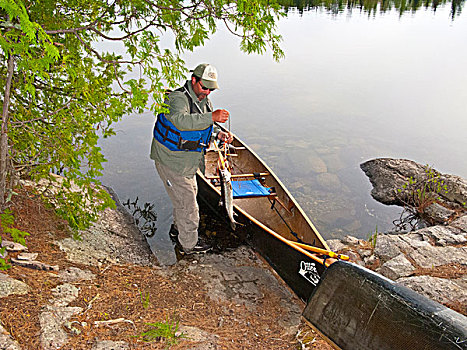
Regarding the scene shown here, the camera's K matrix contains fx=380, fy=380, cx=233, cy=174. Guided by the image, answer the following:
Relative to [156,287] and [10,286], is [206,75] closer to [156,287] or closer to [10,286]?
[156,287]

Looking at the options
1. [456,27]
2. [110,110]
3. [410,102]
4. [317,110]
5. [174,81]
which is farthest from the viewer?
[456,27]

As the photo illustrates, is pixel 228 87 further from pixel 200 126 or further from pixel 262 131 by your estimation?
pixel 200 126

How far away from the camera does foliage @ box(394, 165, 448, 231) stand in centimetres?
830

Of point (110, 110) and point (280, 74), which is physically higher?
point (110, 110)

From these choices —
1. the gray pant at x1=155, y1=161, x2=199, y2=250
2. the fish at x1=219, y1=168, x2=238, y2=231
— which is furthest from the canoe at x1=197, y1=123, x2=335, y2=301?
the gray pant at x1=155, y1=161, x2=199, y2=250

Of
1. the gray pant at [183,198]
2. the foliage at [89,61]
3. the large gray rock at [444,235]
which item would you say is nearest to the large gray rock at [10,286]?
the foliage at [89,61]

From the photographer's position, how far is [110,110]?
3574 mm

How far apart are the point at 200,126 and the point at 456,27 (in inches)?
1295

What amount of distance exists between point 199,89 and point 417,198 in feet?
19.6

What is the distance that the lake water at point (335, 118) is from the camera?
9.32m

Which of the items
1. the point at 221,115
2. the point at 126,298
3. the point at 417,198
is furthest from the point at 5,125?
the point at 417,198

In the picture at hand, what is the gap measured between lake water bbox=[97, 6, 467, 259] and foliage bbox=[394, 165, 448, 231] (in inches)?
11.3

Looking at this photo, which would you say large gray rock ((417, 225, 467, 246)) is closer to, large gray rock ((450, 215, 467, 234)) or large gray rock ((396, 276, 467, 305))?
large gray rock ((450, 215, 467, 234))

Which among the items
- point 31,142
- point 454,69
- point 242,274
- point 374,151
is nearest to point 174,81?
point 31,142
